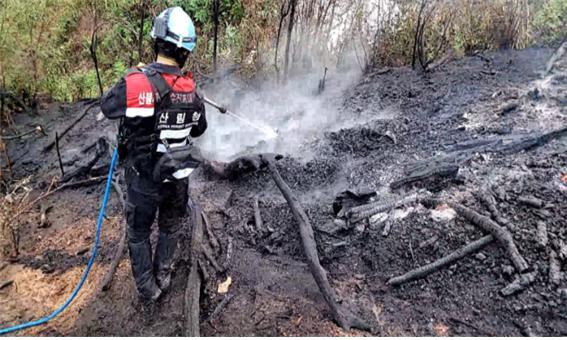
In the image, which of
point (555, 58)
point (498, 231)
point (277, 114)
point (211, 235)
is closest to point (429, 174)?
point (498, 231)

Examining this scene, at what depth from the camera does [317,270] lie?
3.48m

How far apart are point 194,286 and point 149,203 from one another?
80 centimetres

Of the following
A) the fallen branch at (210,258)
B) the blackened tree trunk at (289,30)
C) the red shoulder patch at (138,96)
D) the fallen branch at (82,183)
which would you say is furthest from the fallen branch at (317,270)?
the blackened tree trunk at (289,30)

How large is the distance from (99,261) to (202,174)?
6.05 ft

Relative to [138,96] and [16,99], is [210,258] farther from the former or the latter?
[16,99]

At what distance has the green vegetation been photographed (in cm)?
737

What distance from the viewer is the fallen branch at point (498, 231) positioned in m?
3.30

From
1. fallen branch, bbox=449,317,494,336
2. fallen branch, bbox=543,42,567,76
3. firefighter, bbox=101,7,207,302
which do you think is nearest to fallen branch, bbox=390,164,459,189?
fallen branch, bbox=449,317,494,336

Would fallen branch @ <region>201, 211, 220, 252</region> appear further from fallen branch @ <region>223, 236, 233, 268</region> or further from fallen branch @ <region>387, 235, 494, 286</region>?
fallen branch @ <region>387, 235, 494, 286</region>

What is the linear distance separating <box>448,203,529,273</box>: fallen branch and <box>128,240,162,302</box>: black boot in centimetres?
289

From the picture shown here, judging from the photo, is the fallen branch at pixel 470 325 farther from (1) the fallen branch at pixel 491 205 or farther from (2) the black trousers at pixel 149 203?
(2) the black trousers at pixel 149 203

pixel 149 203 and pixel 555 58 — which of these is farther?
pixel 555 58

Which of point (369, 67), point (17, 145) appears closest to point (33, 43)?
point (17, 145)

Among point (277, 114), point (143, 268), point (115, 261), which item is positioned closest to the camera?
point (143, 268)
